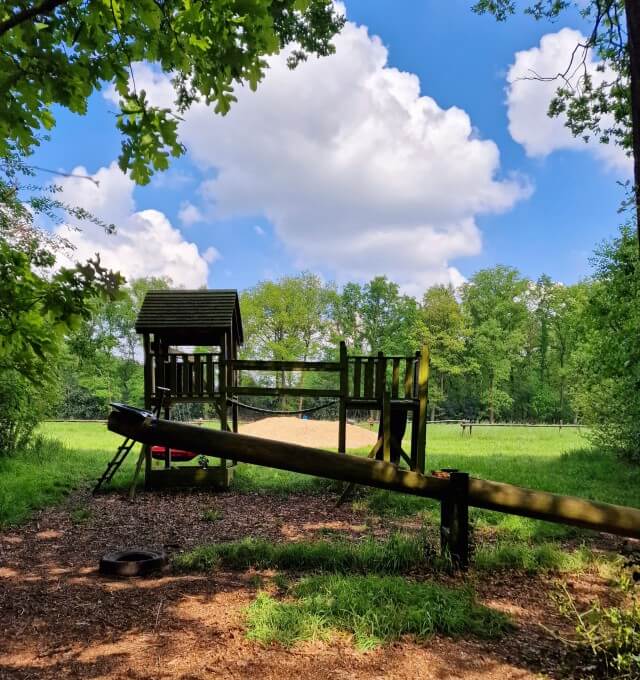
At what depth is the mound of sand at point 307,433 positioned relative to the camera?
21109mm

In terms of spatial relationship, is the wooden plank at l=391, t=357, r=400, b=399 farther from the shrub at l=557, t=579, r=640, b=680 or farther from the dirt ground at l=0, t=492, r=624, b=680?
the shrub at l=557, t=579, r=640, b=680

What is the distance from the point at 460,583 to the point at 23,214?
878cm

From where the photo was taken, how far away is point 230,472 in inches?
406

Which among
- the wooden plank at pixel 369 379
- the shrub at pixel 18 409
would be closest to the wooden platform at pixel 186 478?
the wooden plank at pixel 369 379

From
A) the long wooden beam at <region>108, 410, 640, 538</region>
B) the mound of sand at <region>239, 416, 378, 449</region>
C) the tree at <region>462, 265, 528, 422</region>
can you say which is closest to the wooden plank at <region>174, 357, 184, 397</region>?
the long wooden beam at <region>108, 410, 640, 538</region>

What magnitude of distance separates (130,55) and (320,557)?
178 inches

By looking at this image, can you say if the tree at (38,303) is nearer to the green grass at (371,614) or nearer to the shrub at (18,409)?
the green grass at (371,614)

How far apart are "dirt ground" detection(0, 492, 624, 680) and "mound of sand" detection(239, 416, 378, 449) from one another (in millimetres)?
14665

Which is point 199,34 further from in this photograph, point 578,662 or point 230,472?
point 230,472

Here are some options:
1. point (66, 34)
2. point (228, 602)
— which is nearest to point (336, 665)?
point (228, 602)

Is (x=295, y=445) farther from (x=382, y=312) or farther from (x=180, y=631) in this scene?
(x=382, y=312)

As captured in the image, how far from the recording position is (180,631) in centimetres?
370

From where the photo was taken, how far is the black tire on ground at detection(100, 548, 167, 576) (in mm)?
5023

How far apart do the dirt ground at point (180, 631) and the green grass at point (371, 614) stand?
10 cm
